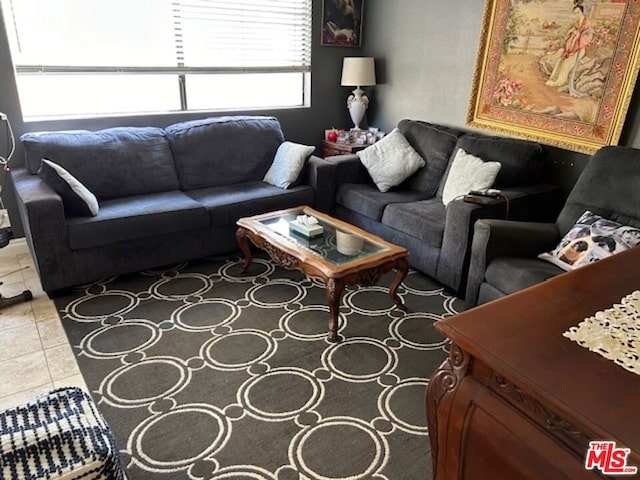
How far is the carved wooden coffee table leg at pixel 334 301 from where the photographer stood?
98.3 inches

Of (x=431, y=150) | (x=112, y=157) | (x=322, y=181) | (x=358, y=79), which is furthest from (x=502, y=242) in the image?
(x=112, y=157)

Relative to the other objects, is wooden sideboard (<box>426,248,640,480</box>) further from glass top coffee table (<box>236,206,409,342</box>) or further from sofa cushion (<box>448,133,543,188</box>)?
sofa cushion (<box>448,133,543,188</box>)

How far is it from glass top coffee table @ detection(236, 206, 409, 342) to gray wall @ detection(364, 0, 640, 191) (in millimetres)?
1586

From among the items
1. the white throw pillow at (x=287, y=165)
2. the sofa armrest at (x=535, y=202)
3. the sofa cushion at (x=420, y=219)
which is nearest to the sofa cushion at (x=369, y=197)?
the sofa cushion at (x=420, y=219)

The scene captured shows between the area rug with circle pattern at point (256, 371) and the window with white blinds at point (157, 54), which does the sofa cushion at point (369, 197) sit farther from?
the window with white blinds at point (157, 54)

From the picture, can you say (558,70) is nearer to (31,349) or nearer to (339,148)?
Result: (339,148)

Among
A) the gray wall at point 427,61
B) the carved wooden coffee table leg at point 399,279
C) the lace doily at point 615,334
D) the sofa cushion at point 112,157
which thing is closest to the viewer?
the lace doily at point 615,334

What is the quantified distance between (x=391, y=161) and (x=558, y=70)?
1.33 meters

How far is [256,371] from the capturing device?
7.74 ft

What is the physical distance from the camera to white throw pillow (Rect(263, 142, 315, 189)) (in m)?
3.82

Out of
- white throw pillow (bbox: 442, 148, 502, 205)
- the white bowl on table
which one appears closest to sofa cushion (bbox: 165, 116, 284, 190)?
the white bowl on table

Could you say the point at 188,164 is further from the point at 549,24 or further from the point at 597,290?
the point at 597,290

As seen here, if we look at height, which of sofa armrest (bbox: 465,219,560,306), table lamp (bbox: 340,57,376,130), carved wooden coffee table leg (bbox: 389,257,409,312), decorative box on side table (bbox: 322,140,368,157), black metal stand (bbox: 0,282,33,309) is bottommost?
black metal stand (bbox: 0,282,33,309)

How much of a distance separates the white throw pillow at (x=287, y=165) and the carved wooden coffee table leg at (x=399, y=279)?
1348 millimetres
